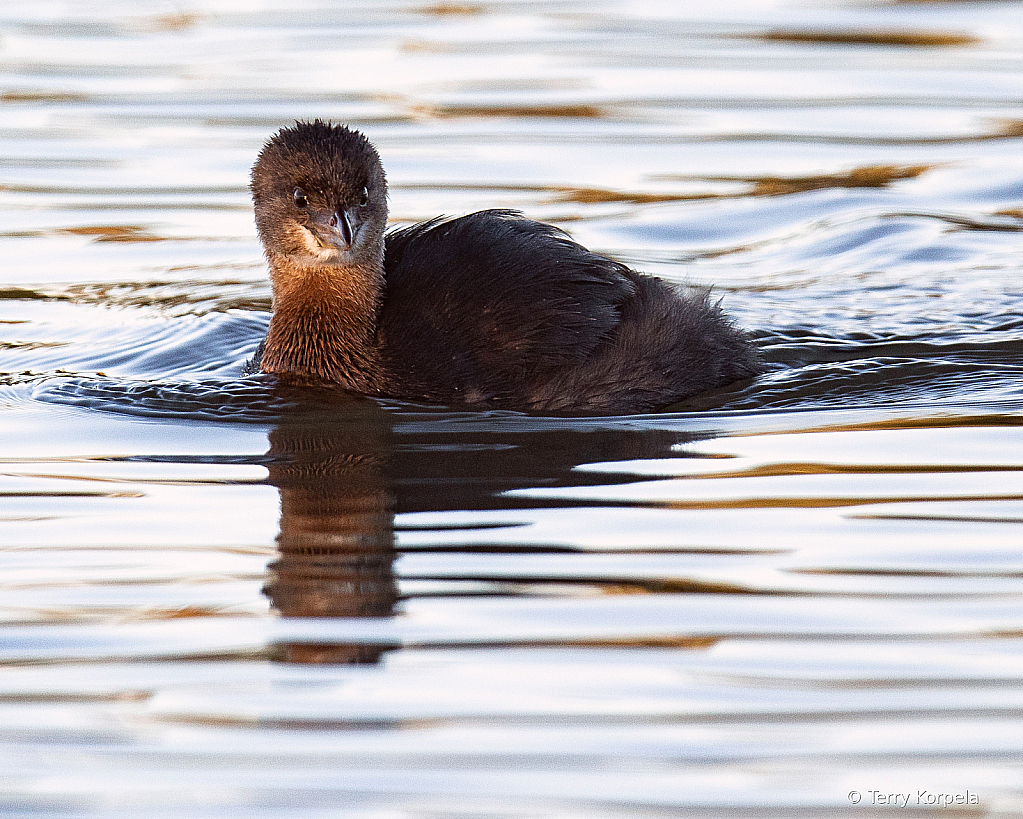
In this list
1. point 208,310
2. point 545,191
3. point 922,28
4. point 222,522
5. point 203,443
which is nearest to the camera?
Answer: point 222,522

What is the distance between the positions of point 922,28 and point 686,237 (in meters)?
5.35

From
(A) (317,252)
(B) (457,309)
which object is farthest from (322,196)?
(B) (457,309)

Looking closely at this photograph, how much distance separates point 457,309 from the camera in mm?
7098

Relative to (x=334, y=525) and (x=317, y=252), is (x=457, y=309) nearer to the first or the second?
(x=317, y=252)

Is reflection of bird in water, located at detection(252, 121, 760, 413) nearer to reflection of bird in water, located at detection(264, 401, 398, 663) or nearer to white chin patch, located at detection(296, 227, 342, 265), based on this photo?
white chin patch, located at detection(296, 227, 342, 265)

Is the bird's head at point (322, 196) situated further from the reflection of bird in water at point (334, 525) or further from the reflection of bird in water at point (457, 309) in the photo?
the reflection of bird in water at point (334, 525)

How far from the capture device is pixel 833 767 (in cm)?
395

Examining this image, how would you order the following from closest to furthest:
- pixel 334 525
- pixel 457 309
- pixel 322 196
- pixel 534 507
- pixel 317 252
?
1. pixel 334 525
2. pixel 534 507
3. pixel 457 309
4. pixel 322 196
5. pixel 317 252

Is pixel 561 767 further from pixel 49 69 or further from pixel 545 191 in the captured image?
pixel 49 69

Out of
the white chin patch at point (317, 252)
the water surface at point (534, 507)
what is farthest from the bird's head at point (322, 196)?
the water surface at point (534, 507)

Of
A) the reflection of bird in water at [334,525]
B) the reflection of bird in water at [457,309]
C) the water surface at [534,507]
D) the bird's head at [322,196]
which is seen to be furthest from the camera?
the bird's head at [322,196]

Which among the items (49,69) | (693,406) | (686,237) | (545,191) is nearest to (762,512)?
(693,406)

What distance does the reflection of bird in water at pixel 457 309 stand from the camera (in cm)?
703

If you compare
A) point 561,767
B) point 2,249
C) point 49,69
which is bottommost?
point 561,767
